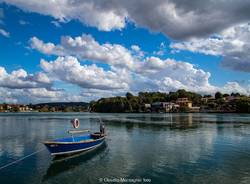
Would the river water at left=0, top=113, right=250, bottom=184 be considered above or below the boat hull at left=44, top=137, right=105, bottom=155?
below

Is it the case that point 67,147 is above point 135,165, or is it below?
above

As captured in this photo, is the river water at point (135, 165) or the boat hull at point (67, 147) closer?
the river water at point (135, 165)

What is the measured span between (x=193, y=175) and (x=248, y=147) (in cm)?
2086

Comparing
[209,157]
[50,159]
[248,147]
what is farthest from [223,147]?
[50,159]

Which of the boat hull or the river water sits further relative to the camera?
the boat hull

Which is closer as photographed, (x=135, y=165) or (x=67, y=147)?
(x=135, y=165)

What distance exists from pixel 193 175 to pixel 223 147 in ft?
61.6

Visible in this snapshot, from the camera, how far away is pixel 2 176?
27.8 meters

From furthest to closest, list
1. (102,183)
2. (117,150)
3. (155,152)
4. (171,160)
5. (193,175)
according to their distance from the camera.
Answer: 1. (117,150)
2. (155,152)
3. (171,160)
4. (193,175)
5. (102,183)

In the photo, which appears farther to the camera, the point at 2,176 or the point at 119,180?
the point at 2,176

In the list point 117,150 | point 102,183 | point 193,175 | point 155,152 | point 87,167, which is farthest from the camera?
point 117,150

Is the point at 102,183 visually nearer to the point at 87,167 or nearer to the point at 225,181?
the point at 87,167

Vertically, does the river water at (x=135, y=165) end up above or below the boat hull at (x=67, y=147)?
below

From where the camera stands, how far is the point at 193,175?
27.5m
